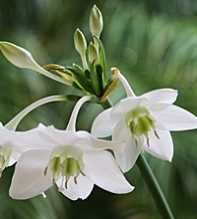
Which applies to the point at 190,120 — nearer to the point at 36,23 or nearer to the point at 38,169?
the point at 38,169

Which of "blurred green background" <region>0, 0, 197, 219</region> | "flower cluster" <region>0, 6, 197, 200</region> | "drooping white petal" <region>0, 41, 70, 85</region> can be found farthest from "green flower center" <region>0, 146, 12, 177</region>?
"blurred green background" <region>0, 0, 197, 219</region>

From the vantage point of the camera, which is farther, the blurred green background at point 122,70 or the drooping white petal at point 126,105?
the blurred green background at point 122,70

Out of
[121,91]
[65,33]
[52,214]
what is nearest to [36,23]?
[65,33]

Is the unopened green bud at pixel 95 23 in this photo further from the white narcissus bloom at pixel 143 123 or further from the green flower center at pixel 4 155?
the green flower center at pixel 4 155

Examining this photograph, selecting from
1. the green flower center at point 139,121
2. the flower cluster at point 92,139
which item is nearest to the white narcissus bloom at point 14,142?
the flower cluster at point 92,139

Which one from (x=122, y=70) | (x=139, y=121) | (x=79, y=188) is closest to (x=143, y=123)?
(x=139, y=121)

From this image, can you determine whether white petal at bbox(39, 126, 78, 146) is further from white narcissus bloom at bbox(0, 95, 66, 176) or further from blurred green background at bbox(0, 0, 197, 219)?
blurred green background at bbox(0, 0, 197, 219)
